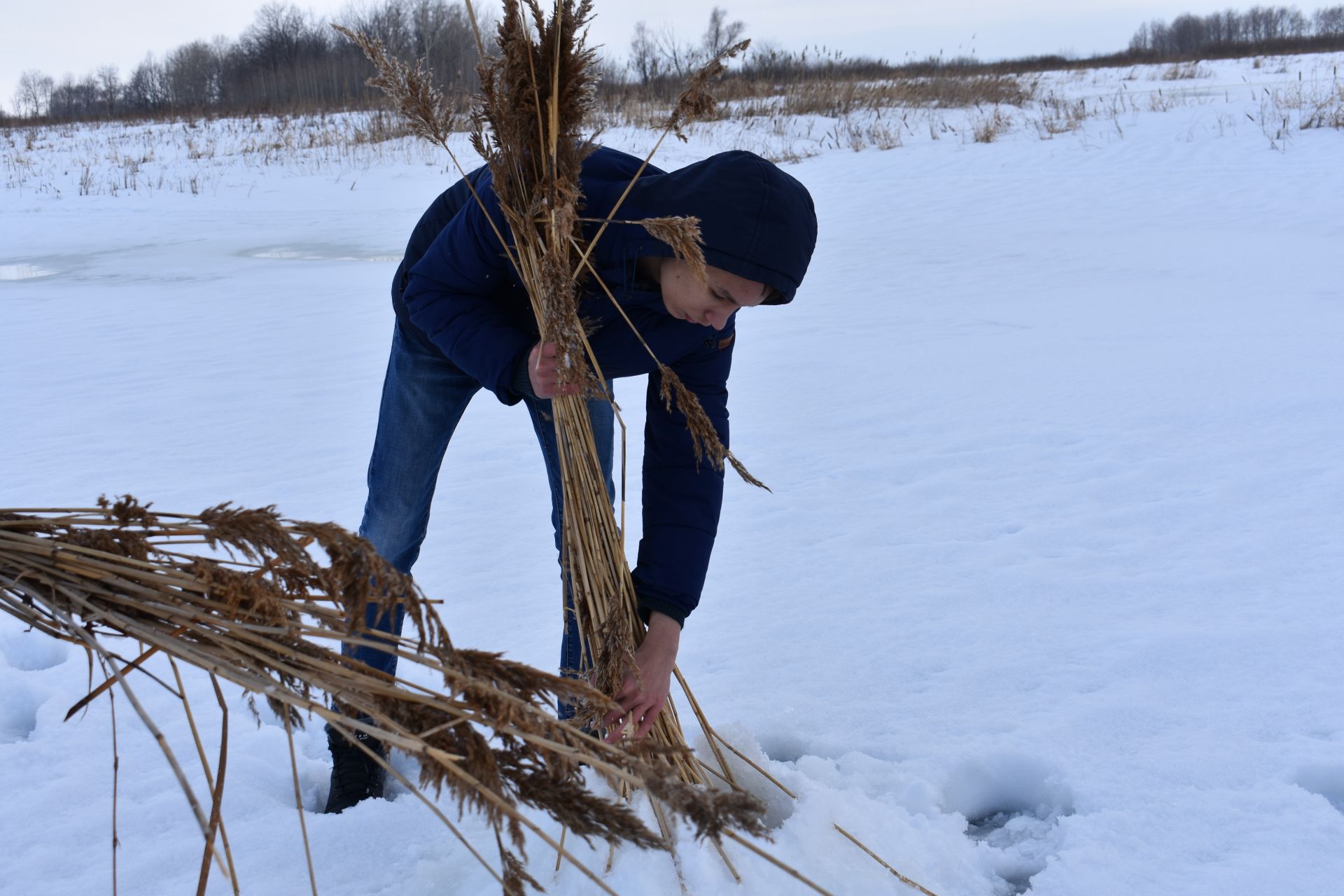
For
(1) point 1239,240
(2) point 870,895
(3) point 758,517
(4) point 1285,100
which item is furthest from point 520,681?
(4) point 1285,100

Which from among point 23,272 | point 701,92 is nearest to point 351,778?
point 701,92

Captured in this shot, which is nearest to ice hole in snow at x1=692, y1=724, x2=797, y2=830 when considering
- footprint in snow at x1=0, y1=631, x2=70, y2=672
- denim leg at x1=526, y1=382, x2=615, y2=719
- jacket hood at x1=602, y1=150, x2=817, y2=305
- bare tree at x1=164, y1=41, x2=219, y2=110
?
denim leg at x1=526, y1=382, x2=615, y2=719

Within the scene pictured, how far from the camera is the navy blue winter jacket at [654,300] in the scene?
130 centimetres

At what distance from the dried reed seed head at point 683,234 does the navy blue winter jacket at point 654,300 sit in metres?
0.17

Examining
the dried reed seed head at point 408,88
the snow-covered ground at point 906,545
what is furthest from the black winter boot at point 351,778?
the dried reed seed head at point 408,88

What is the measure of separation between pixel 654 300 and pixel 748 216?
0.75ft

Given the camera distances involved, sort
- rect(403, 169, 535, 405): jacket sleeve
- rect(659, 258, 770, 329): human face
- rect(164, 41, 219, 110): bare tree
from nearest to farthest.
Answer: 1. rect(659, 258, 770, 329): human face
2. rect(403, 169, 535, 405): jacket sleeve
3. rect(164, 41, 219, 110): bare tree

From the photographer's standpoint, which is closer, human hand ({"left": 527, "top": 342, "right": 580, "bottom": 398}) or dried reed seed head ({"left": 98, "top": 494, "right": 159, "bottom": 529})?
dried reed seed head ({"left": 98, "top": 494, "right": 159, "bottom": 529})

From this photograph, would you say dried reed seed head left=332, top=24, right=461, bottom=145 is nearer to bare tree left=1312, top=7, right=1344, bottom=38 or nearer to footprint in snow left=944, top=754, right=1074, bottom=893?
footprint in snow left=944, top=754, right=1074, bottom=893

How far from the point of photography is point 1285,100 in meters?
10.0

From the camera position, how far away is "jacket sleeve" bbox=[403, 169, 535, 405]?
4.72 feet

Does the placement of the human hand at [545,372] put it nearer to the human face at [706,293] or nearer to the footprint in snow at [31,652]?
the human face at [706,293]

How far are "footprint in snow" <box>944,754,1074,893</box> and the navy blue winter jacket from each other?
2.11ft

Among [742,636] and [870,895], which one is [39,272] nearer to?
[742,636]
